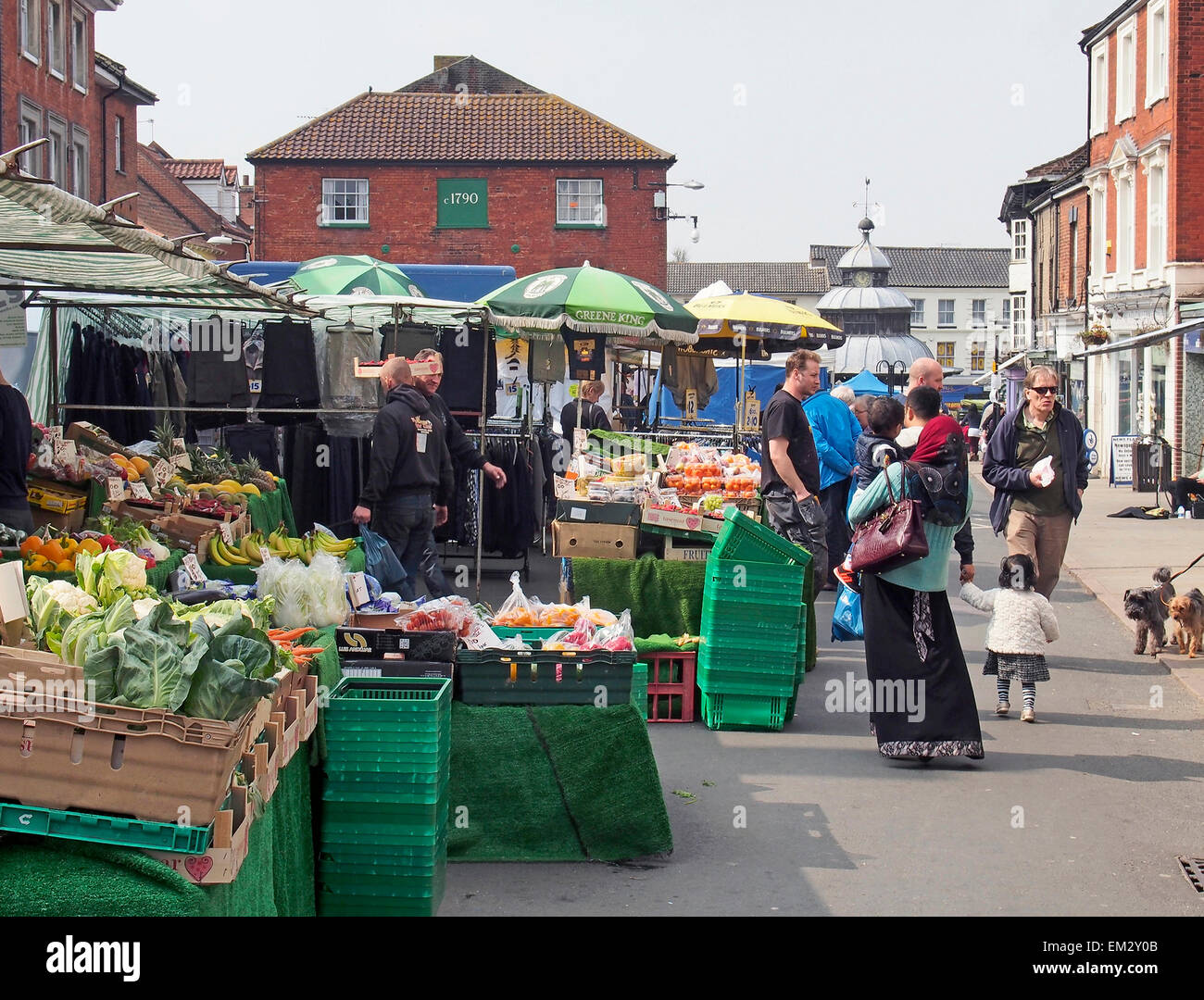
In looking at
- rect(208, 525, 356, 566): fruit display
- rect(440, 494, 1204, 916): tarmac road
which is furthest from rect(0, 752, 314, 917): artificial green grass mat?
rect(208, 525, 356, 566): fruit display

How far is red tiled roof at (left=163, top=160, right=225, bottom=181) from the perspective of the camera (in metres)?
60.4

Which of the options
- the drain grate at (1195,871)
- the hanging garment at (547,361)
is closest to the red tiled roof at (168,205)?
the hanging garment at (547,361)

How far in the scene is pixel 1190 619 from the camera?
1089cm

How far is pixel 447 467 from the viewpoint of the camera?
1065 cm

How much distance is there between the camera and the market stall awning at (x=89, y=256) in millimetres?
5082

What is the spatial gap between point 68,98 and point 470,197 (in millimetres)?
13695

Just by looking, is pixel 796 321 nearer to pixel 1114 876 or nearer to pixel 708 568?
pixel 708 568

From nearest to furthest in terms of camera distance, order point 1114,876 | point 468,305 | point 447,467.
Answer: point 1114,876 < point 447,467 < point 468,305

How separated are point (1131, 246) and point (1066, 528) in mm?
26910

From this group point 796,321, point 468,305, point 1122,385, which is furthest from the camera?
point 1122,385

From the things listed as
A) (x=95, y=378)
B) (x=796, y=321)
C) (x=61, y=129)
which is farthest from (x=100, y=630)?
(x=61, y=129)

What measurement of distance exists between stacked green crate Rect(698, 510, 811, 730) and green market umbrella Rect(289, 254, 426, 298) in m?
8.37

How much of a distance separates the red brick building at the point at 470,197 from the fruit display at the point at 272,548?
3517 cm

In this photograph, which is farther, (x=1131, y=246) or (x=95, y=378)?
(x=1131, y=246)
